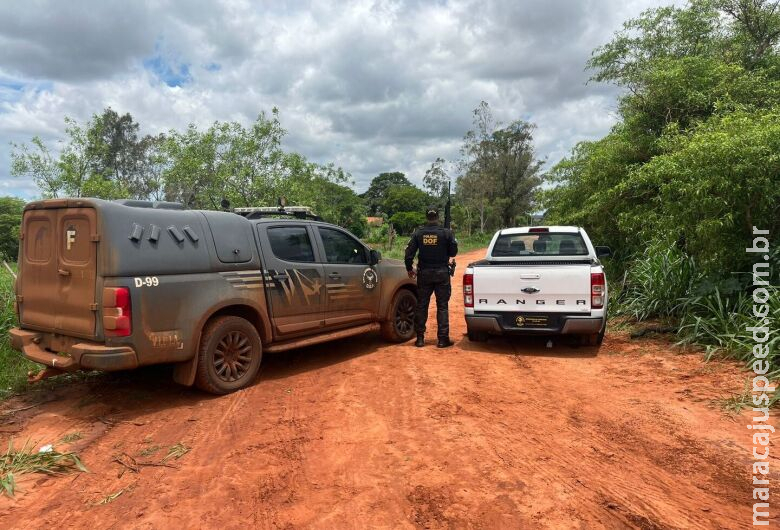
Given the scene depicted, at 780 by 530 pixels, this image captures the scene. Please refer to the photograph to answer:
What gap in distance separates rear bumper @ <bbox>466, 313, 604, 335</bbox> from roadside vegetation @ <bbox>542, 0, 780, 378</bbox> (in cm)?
136

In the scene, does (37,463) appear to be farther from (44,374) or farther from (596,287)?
(596,287)

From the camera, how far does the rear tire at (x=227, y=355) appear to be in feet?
16.4

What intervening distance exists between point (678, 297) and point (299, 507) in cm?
674

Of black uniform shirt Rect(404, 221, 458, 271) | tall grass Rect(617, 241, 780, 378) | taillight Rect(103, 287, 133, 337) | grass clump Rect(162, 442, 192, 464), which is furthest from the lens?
black uniform shirt Rect(404, 221, 458, 271)

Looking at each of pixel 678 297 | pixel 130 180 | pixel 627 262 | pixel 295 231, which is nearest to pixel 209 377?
pixel 295 231

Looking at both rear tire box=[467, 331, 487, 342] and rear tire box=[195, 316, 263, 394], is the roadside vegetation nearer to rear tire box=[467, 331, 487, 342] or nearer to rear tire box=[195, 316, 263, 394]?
rear tire box=[467, 331, 487, 342]

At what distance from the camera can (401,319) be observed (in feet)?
25.2

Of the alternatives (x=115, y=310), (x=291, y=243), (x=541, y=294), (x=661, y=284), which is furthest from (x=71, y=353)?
(x=661, y=284)

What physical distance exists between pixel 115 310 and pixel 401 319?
13.8 feet

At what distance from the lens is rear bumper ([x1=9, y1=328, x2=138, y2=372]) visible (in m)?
4.33

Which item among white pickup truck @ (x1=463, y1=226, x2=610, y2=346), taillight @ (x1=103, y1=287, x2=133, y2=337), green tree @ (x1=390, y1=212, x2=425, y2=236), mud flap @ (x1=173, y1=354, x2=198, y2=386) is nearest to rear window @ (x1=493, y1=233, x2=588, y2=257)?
white pickup truck @ (x1=463, y1=226, x2=610, y2=346)

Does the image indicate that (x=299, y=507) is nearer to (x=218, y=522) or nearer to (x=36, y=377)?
(x=218, y=522)

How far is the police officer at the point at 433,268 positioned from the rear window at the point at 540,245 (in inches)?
37.1

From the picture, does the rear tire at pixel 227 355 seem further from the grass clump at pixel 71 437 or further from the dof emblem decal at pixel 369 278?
the dof emblem decal at pixel 369 278
